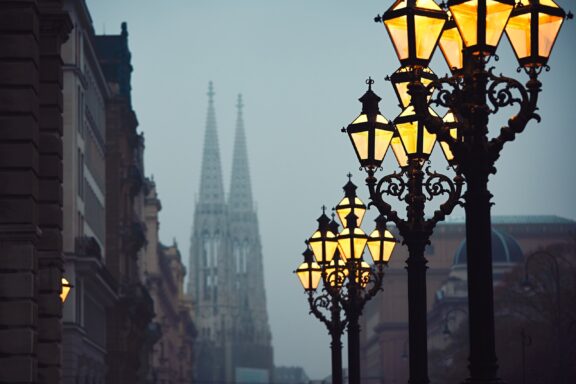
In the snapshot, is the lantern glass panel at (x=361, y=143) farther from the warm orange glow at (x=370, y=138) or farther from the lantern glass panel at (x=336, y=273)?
the lantern glass panel at (x=336, y=273)

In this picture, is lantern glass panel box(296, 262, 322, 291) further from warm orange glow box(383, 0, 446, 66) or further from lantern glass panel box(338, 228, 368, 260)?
warm orange glow box(383, 0, 446, 66)

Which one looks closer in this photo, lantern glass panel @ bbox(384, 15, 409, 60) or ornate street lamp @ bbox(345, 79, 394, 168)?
lantern glass panel @ bbox(384, 15, 409, 60)

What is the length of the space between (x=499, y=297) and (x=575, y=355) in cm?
2199

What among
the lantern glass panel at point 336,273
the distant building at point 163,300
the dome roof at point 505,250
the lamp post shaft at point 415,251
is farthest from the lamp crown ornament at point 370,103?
the dome roof at point 505,250

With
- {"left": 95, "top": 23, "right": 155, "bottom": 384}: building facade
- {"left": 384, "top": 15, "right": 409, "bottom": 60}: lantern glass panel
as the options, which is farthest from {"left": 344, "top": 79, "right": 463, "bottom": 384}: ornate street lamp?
{"left": 95, "top": 23, "right": 155, "bottom": 384}: building facade

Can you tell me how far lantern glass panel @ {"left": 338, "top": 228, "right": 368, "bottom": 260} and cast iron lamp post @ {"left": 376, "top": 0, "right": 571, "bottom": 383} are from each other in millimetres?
11904

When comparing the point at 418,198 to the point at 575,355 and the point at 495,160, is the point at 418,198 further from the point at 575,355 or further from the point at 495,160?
the point at 575,355

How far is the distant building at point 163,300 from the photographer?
139 metres

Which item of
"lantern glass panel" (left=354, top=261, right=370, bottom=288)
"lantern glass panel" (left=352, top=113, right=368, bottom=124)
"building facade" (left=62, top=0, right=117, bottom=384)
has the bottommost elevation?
"lantern glass panel" (left=354, top=261, right=370, bottom=288)

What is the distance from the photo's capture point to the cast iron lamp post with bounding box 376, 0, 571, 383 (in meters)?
15.3

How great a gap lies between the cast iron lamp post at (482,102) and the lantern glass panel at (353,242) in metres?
11.9

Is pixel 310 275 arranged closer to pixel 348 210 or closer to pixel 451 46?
pixel 348 210

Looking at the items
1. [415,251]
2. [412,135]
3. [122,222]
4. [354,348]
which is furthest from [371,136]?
[122,222]

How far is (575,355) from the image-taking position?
331 feet
